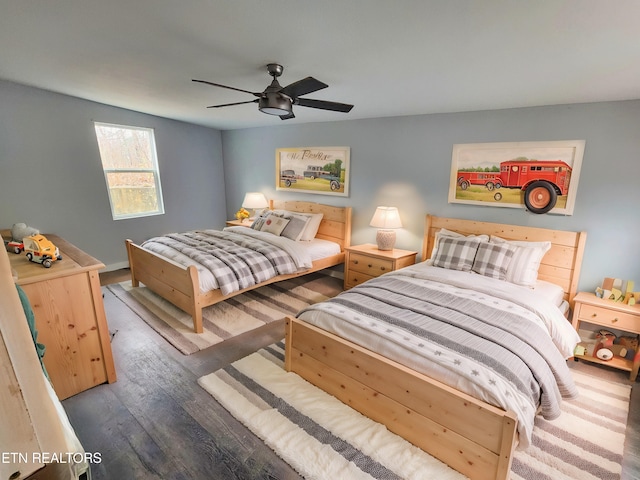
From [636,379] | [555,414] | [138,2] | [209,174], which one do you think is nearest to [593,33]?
[555,414]

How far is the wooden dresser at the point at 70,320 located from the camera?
186cm

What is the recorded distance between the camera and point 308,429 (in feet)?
5.94

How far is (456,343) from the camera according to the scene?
1702 mm

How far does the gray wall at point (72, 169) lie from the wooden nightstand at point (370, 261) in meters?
3.15

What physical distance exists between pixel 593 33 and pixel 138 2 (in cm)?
216

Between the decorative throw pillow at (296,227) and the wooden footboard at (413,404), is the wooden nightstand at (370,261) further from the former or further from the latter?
the wooden footboard at (413,404)

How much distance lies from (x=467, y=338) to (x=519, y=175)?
191cm

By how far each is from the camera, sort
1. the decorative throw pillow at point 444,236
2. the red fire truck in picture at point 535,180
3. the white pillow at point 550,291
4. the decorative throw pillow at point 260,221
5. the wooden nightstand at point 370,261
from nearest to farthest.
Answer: the white pillow at point 550,291, the red fire truck in picture at point 535,180, the decorative throw pillow at point 444,236, the wooden nightstand at point 370,261, the decorative throw pillow at point 260,221

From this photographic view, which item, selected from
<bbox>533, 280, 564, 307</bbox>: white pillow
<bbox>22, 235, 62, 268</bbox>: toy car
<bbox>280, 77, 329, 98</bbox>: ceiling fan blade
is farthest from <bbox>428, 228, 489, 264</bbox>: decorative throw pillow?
<bbox>22, 235, 62, 268</bbox>: toy car

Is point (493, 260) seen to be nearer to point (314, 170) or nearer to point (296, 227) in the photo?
point (296, 227)

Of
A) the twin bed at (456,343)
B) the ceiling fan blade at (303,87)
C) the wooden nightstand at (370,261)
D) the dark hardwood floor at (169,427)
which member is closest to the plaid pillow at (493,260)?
the twin bed at (456,343)

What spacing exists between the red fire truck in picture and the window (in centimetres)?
455

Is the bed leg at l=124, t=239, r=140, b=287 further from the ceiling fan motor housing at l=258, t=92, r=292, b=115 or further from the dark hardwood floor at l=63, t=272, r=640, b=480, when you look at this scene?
the ceiling fan motor housing at l=258, t=92, r=292, b=115

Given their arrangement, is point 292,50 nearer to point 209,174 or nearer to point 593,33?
point 593,33
